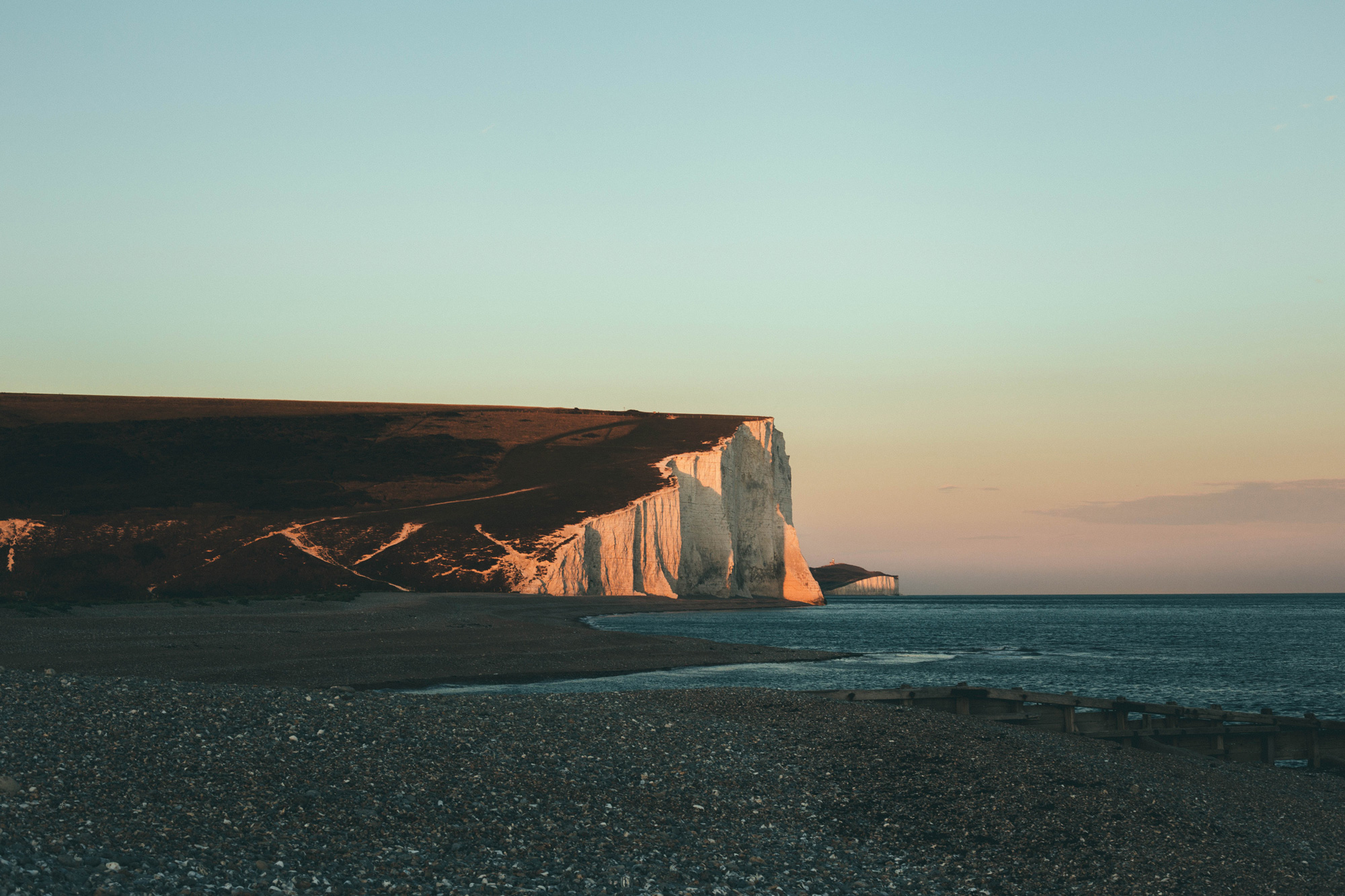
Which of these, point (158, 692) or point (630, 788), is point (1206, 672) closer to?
point (630, 788)

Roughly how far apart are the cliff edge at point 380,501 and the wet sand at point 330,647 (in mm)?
23240

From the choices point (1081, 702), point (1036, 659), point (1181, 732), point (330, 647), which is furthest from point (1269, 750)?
point (330, 647)

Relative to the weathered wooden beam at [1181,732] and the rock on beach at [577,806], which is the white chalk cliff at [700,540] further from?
the rock on beach at [577,806]

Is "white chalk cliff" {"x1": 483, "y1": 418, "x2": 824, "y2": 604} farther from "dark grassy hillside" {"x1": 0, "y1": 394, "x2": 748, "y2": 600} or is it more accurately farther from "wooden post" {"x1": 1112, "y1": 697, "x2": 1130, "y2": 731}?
"wooden post" {"x1": 1112, "y1": 697, "x2": 1130, "y2": 731}

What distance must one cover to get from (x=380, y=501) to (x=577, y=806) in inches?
3382

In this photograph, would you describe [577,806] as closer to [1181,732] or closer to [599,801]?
[599,801]

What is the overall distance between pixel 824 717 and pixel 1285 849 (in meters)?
7.44

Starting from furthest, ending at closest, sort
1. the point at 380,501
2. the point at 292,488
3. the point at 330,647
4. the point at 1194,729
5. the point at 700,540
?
the point at 700,540
the point at 380,501
the point at 292,488
the point at 330,647
the point at 1194,729

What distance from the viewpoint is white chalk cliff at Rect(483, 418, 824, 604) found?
275 feet

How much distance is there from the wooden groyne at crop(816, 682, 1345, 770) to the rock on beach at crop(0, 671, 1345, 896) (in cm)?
223

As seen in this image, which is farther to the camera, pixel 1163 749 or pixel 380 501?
pixel 380 501

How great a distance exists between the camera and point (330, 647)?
33812 millimetres

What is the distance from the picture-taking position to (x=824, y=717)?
17.8 metres

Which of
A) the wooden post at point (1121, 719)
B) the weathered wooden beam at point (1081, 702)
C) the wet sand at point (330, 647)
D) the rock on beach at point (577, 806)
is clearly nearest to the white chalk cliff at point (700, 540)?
the wet sand at point (330, 647)
